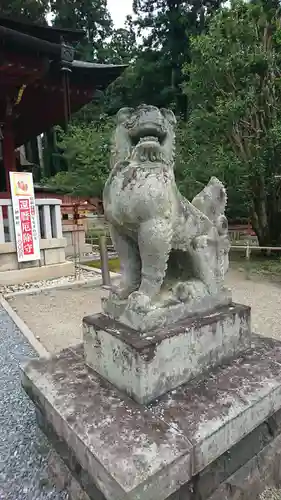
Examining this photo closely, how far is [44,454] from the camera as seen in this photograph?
150 centimetres

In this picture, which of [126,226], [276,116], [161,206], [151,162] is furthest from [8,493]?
[276,116]

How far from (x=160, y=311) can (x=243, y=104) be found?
5.87 metres

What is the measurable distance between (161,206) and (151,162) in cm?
19

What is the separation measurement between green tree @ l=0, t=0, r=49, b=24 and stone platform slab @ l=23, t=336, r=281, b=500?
13.2m

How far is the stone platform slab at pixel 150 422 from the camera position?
97 cm

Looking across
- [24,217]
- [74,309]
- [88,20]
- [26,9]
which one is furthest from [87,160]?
[88,20]

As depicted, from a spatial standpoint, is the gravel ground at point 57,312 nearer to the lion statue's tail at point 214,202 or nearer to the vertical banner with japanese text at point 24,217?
the vertical banner with japanese text at point 24,217

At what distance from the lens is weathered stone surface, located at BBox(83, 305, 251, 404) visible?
121 cm

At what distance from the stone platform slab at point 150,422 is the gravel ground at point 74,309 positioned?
59.7 inches

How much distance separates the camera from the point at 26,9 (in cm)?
1265

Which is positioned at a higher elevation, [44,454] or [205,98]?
[205,98]

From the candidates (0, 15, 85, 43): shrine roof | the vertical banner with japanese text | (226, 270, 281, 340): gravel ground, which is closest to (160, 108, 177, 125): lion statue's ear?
(226, 270, 281, 340): gravel ground

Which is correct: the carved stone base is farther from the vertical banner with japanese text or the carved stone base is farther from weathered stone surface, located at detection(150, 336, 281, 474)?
the vertical banner with japanese text

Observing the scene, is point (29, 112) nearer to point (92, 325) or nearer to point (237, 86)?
point (237, 86)
